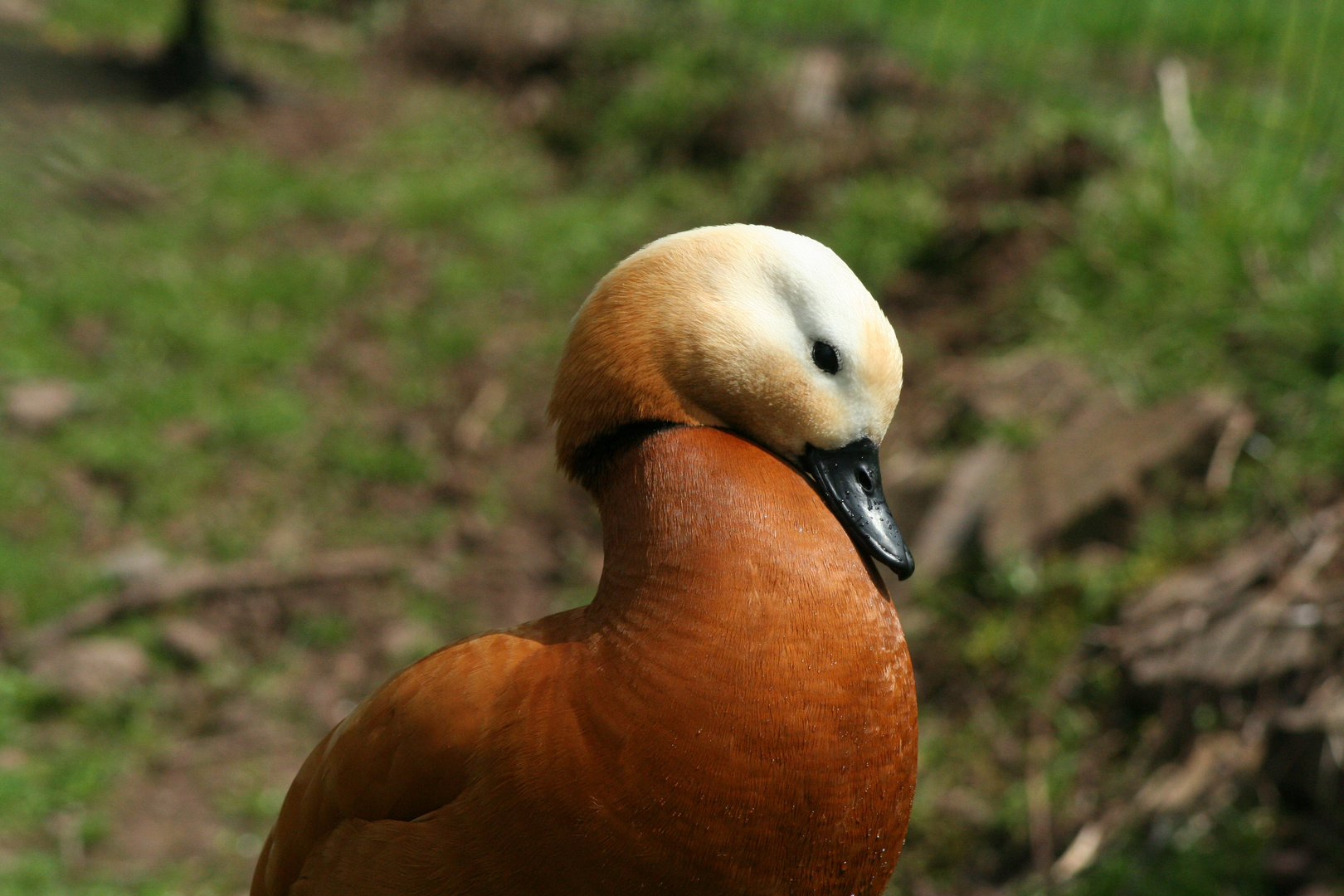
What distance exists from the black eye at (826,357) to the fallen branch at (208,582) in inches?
108

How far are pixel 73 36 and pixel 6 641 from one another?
4531 mm

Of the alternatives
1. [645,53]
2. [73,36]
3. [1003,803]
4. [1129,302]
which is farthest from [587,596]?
[73,36]

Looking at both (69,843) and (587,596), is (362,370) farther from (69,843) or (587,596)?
(69,843)

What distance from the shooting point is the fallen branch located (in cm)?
370

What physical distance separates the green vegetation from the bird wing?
30.8 inches

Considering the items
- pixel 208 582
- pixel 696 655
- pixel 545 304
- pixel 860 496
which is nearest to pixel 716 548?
pixel 696 655

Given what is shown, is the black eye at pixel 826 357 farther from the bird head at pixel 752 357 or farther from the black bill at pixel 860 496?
the black bill at pixel 860 496

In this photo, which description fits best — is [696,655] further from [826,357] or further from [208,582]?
[208,582]

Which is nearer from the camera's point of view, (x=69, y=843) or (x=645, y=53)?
(x=69, y=843)

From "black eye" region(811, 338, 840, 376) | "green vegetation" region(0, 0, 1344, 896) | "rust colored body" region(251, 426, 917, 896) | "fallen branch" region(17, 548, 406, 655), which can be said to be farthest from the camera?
"fallen branch" region(17, 548, 406, 655)

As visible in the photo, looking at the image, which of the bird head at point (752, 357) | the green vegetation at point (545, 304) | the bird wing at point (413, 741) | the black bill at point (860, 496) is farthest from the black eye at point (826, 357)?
the green vegetation at point (545, 304)

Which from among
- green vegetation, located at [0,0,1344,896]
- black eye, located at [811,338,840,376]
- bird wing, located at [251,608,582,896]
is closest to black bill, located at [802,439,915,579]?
black eye, located at [811,338,840,376]

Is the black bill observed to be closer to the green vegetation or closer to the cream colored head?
the cream colored head

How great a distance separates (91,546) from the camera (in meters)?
4.07
